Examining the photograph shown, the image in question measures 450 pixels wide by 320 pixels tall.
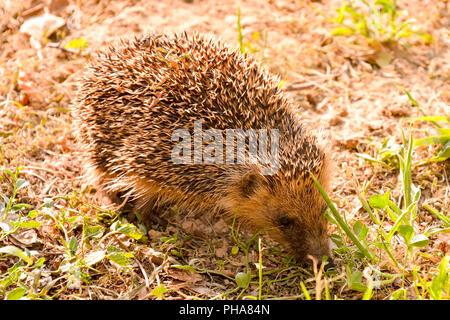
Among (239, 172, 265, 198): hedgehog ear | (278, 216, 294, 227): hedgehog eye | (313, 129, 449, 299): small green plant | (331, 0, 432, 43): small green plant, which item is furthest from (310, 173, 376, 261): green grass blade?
(331, 0, 432, 43): small green plant

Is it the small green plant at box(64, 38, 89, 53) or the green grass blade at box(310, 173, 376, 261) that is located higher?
the small green plant at box(64, 38, 89, 53)

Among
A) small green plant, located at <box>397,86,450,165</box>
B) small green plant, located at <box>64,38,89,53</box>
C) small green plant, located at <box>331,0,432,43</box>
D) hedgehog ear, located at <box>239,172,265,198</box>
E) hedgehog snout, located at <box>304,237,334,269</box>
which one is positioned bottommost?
hedgehog snout, located at <box>304,237,334,269</box>

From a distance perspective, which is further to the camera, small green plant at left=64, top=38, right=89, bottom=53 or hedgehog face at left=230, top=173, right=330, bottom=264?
small green plant at left=64, top=38, right=89, bottom=53

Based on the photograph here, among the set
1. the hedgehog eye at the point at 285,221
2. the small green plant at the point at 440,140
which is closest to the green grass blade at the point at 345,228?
the hedgehog eye at the point at 285,221

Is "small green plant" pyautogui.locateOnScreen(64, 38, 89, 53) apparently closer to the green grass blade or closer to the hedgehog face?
the hedgehog face

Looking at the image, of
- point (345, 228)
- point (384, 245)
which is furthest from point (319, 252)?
point (384, 245)

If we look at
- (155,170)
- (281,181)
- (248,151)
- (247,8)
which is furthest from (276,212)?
(247,8)
